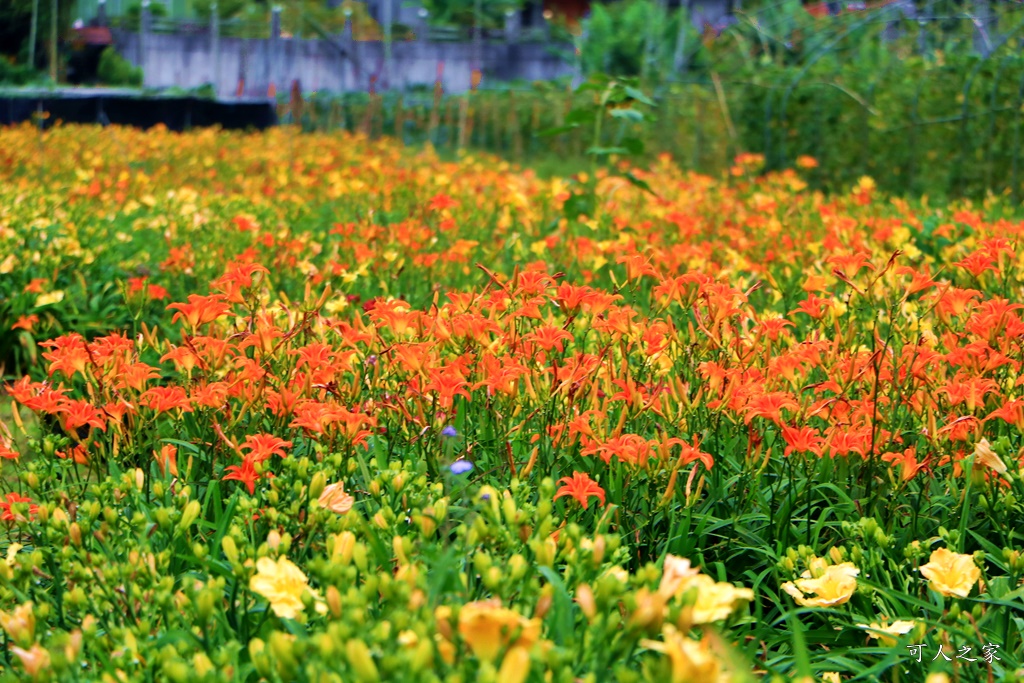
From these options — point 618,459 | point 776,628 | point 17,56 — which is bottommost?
point 776,628

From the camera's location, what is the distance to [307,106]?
15422 mm

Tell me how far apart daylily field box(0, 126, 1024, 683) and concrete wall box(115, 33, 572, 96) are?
53.5 ft

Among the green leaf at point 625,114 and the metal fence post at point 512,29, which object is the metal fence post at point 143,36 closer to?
the metal fence post at point 512,29

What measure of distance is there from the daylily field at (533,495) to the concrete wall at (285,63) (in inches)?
642

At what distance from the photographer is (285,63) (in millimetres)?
20391

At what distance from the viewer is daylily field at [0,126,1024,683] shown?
1.41m

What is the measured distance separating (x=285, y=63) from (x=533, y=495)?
19439mm

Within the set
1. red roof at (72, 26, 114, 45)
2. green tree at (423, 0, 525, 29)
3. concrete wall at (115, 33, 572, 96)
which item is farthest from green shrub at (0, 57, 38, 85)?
green tree at (423, 0, 525, 29)

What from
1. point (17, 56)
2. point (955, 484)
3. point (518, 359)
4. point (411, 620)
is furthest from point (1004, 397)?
point (17, 56)

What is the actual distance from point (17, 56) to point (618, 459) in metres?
17.3

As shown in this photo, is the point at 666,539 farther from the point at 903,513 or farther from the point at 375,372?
the point at 375,372

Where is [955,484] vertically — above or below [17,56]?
below

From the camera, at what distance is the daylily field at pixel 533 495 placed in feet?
4.64

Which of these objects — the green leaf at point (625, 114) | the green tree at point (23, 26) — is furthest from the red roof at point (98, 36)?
the green leaf at point (625, 114)
